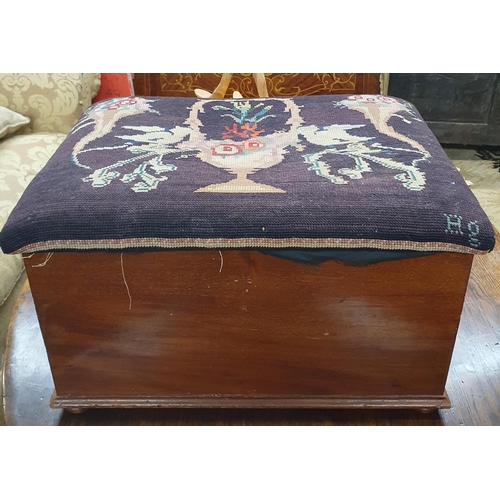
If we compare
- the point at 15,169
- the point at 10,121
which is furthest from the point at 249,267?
the point at 10,121

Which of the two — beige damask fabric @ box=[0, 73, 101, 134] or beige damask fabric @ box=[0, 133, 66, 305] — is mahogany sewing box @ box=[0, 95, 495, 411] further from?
beige damask fabric @ box=[0, 73, 101, 134]

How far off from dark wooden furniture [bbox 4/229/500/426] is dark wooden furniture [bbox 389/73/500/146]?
136 cm

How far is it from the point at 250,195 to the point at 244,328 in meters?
0.22

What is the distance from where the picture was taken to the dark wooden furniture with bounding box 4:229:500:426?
38.9 inches

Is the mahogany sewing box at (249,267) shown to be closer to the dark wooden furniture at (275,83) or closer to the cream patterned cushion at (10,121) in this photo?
the cream patterned cushion at (10,121)

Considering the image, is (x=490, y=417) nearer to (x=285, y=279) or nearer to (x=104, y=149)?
(x=285, y=279)

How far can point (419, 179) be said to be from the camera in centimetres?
91

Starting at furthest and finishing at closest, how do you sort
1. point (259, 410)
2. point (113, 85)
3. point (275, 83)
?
1. point (275, 83)
2. point (113, 85)
3. point (259, 410)

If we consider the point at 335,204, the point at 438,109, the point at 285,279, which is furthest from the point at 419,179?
the point at 438,109

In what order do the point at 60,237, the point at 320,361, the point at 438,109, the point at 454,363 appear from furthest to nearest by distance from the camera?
the point at 438,109 → the point at 454,363 → the point at 320,361 → the point at 60,237

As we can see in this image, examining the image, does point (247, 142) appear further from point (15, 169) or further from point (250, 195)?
point (15, 169)

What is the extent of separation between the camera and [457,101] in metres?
2.25

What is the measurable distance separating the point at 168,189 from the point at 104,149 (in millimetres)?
218

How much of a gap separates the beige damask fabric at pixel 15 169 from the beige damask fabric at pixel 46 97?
0.05m
